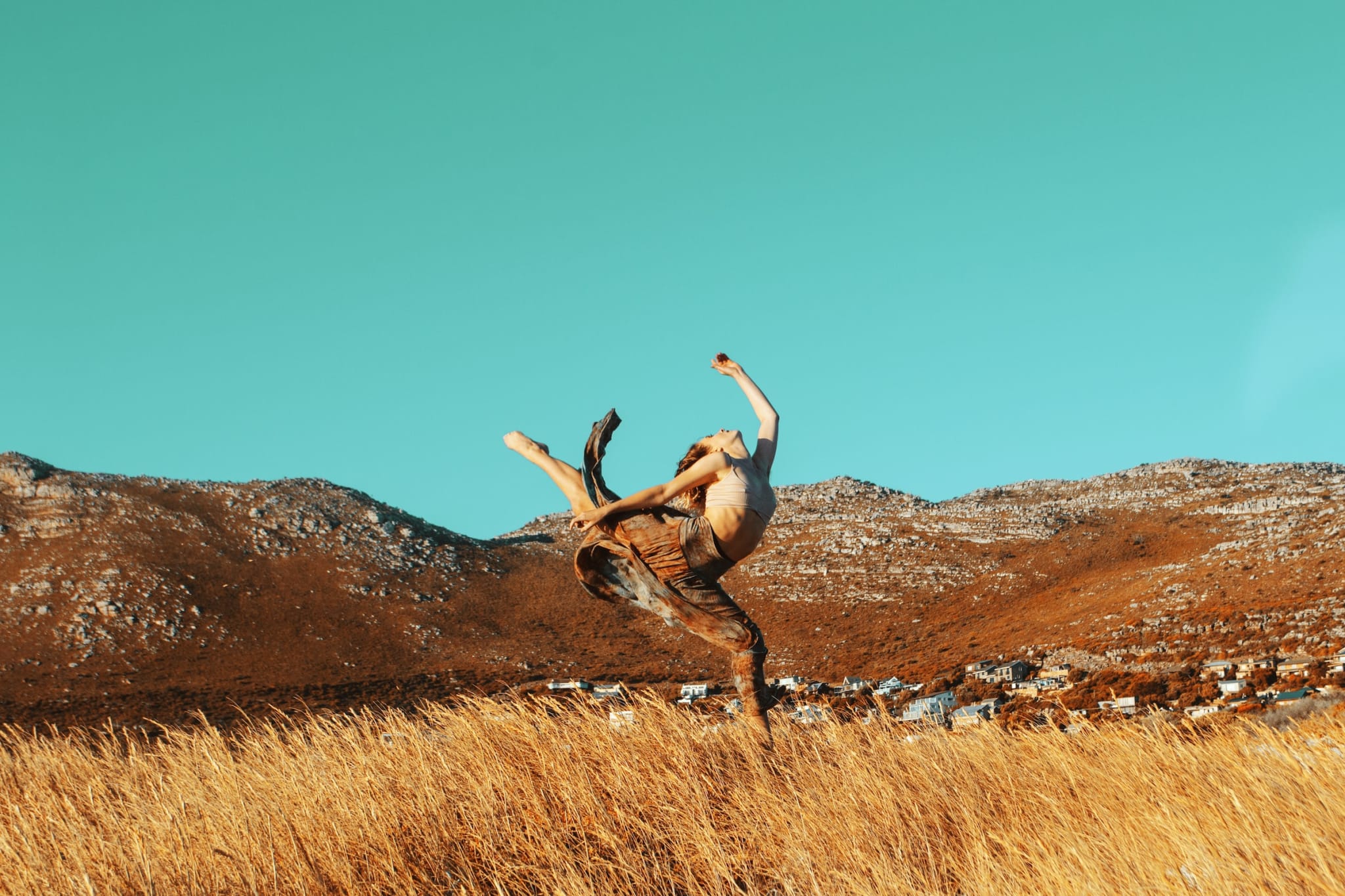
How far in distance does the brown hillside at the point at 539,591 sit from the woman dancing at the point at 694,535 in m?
23.2

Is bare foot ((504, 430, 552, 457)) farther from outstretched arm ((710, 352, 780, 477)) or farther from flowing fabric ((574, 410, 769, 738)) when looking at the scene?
outstretched arm ((710, 352, 780, 477))

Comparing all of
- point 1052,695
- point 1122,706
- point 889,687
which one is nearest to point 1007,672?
point 889,687

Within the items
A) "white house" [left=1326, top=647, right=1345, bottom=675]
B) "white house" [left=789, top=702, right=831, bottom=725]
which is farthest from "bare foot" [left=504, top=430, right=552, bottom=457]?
"white house" [left=1326, top=647, right=1345, bottom=675]

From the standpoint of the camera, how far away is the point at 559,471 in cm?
763

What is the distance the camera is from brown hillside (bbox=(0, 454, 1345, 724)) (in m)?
42.0

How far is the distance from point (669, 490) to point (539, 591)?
6621cm

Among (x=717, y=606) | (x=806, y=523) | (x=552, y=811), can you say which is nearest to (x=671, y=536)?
(x=717, y=606)

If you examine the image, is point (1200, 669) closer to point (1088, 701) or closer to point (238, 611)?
point (1088, 701)

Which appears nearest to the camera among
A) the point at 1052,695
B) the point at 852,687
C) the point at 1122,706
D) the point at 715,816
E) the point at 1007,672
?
the point at 715,816

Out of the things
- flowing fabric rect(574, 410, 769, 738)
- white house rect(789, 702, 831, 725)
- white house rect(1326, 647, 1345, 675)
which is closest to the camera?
flowing fabric rect(574, 410, 769, 738)

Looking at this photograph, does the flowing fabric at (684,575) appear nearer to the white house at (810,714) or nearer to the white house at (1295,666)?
the white house at (810,714)

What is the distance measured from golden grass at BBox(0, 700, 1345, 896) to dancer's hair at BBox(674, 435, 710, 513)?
150 cm

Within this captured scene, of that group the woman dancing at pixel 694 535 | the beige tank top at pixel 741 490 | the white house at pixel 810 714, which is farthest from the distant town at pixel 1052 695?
the beige tank top at pixel 741 490

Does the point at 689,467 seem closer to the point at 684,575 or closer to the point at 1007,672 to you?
the point at 684,575
